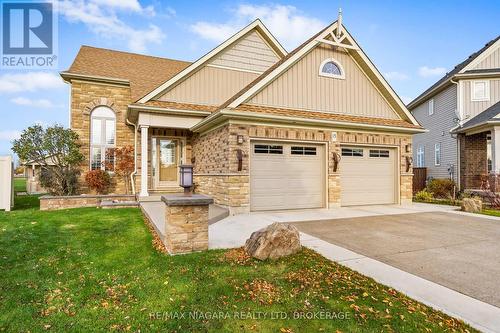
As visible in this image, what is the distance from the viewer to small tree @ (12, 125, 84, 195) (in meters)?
11.1

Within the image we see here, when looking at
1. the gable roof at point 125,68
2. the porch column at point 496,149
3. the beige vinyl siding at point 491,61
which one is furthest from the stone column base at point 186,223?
the beige vinyl siding at point 491,61

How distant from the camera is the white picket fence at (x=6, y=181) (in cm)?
1008

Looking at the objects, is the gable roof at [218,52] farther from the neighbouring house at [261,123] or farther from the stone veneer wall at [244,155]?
the stone veneer wall at [244,155]

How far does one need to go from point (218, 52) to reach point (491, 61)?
16.3 meters

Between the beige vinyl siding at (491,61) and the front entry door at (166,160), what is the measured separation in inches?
708

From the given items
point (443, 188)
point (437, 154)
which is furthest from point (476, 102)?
point (443, 188)

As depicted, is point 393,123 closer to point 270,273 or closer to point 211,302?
point 270,273

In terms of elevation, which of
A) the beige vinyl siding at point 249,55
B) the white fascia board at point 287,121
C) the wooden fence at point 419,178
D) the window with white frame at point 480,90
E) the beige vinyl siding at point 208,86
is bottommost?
the wooden fence at point 419,178

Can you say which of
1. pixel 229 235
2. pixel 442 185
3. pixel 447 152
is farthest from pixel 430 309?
pixel 447 152

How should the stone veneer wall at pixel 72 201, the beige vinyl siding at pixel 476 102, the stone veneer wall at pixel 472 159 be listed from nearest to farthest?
the stone veneer wall at pixel 72 201 < the stone veneer wall at pixel 472 159 < the beige vinyl siding at pixel 476 102

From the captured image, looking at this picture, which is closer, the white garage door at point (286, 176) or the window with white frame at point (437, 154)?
the white garage door at point (286, 176)

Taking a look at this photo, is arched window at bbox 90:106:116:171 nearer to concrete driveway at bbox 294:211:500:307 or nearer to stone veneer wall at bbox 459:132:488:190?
concrete driveway at bbox 294:211:500:307

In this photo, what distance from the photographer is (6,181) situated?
10.1 meters

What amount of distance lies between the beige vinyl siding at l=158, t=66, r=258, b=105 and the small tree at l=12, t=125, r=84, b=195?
448 centimetres
